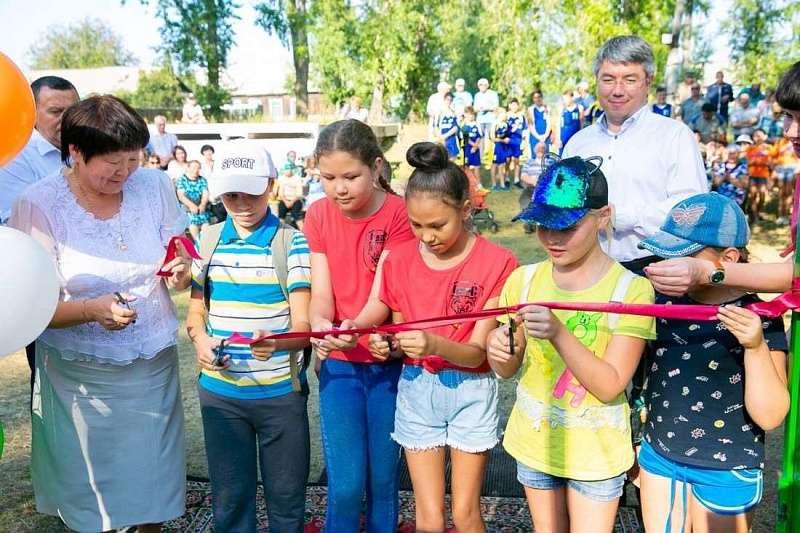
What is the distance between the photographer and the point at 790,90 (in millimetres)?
2525

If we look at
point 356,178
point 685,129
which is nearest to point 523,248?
point 685,129

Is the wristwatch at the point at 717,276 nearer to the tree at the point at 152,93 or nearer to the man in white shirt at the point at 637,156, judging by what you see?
the man in white shirt at the point at 637,156

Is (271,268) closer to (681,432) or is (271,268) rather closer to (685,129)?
(681,432)

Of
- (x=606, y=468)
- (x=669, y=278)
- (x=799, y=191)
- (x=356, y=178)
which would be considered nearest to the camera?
(x=669, y=278)

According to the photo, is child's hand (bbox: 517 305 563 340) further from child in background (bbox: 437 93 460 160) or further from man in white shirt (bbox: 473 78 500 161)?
man in white shirt (bbox: 473 78 500 161)

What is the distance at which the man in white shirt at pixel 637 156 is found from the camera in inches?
140

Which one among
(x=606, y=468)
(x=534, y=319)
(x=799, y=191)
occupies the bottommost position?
(x=606, y=468)

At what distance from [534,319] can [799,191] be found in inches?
46.2

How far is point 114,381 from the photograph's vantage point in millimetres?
3023

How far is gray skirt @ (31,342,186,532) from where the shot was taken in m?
3.01

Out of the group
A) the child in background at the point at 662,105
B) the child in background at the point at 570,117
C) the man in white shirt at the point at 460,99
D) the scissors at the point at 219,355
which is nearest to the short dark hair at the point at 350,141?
the scissors at the point at 219,355

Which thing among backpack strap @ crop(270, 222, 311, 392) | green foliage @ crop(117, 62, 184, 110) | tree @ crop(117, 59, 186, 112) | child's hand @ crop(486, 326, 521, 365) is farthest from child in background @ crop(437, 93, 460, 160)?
green foliage @ crop(117, 62, 184, 110)

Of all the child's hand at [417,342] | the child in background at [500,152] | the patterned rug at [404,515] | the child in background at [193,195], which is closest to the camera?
the child's hand at [417,342]

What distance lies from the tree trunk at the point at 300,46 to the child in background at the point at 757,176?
17109 mm
